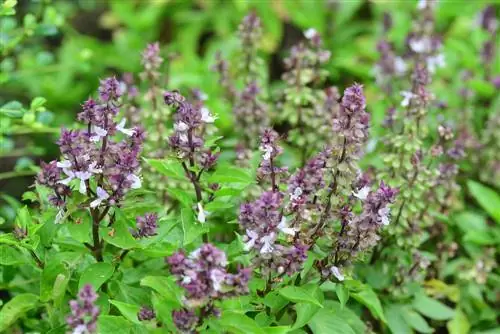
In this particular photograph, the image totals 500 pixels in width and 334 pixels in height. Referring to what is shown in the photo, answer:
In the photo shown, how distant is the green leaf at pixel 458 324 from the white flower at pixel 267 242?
129 cm

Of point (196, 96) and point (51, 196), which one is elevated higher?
point (196, 96)

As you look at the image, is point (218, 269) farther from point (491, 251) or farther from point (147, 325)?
point (491, 251)

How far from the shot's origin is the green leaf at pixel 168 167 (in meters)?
2.26

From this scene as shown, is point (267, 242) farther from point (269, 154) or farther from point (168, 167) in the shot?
point (168, 167)

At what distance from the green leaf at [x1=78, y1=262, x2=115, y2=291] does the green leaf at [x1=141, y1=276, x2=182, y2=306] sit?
18cm

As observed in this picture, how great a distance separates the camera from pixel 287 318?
8.45ft

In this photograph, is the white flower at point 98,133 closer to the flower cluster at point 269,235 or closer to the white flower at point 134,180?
the white flower at point 134,180

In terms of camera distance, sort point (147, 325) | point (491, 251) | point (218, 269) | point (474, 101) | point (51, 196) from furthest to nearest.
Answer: point (474, 101) → point (491, 251) → point (51, 196) → point (147, 325) → point (218, 269)

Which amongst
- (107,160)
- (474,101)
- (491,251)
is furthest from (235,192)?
(474,101)

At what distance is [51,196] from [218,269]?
64 cm

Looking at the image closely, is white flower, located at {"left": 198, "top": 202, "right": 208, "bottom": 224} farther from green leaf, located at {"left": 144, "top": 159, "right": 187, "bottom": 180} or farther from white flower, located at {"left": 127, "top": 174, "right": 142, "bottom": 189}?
white flower, located at {"left": 127, "top": 174, "right": 142, "bottom": 189}

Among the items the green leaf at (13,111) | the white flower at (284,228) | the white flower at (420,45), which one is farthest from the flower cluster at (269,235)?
the white flower at (420,45)

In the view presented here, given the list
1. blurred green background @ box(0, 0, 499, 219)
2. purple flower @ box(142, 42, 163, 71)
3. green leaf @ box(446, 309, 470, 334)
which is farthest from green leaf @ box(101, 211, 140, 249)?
blurred green background @ box(0, 0, 499, 219)

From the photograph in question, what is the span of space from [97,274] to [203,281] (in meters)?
0.47
